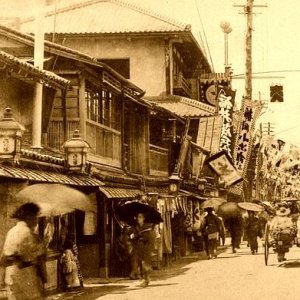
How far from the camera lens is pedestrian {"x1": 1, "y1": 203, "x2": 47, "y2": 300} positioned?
9.80 m

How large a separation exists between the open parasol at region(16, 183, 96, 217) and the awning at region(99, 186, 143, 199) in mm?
7680

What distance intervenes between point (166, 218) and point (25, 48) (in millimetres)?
8912

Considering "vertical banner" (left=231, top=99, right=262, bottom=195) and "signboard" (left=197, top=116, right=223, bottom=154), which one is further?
"signboard" (left=197, top=116, right=223, bottom=154)

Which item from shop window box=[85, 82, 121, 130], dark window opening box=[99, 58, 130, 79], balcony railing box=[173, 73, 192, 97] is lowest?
shop window box=[85, 82, 121, 130]

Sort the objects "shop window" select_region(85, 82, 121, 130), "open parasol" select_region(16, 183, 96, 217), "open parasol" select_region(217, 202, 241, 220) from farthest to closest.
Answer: "open parasol" select_region(217, 202, 241, 220) → "shop window" select_region(85, 82, 121, 130) → "open parasol" select_region(16, 183, 96, 217)

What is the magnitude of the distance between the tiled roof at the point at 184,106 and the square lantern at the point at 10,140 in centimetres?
2021

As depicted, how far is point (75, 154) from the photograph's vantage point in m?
18.3

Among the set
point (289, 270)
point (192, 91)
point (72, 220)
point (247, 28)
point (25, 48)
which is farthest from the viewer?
point (192, 91)

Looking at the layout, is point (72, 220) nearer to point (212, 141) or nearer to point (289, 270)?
point (289, 270)

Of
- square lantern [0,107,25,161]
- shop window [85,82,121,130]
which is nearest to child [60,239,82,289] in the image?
square lantern [0,107,25,161]

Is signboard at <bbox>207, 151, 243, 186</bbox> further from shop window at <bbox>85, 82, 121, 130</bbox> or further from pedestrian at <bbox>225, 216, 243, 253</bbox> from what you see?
shop window at <bbox>85, 82, 121, 130</bbox>

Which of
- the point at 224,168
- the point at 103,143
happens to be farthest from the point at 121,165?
the point at 224,168

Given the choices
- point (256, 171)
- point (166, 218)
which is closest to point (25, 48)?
point (166, 218)

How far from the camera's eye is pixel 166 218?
88.3ft
